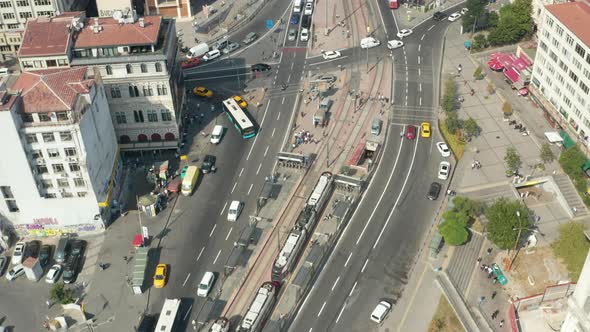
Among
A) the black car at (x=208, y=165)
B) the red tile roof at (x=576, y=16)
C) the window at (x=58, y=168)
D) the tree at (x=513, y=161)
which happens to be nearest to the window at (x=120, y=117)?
the black car at (x=208, y=165)

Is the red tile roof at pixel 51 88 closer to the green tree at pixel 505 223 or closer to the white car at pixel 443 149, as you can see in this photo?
the white car at pixel 443 149

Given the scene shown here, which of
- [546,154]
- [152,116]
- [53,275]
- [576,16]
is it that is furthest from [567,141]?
A: [53,275]

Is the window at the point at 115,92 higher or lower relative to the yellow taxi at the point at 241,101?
higher

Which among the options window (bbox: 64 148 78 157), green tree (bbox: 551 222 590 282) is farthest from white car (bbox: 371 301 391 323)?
window (bbox: 64 148 78 157)

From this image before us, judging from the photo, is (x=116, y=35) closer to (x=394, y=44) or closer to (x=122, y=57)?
(x=122, y=57)

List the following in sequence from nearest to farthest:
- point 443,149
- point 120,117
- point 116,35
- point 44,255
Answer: point 44,255 < point 116,35 < point 120,117 < point 443,149

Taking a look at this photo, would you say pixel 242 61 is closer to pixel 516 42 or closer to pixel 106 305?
pixel 516 42

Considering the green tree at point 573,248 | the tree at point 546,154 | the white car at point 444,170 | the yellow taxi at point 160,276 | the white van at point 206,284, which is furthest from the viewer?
the tree at point 546,154

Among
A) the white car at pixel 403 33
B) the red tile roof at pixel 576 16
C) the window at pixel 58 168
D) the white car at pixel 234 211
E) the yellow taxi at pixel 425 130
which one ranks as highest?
the red tile roof at pixel 576 16
